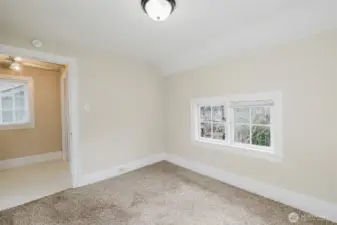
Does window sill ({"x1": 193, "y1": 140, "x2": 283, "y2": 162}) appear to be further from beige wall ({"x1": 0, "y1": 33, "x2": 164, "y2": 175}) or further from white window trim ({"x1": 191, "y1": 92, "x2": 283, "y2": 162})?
beige wall ({"x1": 0, "y1": 33, "x2": 164, "y2": 175})

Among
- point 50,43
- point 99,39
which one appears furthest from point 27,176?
point 99,39

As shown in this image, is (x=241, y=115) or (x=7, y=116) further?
(x=7, y=116)

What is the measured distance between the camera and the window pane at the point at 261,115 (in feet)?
8.00

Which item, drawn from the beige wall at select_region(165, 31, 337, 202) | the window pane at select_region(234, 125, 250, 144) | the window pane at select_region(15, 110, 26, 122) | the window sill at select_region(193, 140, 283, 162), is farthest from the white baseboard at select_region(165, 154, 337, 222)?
the window pane at select_region(15, 110, 26, 122)

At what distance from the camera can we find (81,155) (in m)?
2.84

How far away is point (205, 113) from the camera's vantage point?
130 inches

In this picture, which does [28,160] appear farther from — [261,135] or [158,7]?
[261,135]

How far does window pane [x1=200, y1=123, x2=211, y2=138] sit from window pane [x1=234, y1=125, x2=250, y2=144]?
0.52 m

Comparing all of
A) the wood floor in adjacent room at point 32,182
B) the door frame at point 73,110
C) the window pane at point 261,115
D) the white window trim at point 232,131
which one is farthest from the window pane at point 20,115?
the window pane at point 261,115

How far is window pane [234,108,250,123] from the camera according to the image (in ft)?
8.75

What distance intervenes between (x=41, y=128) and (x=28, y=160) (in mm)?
737

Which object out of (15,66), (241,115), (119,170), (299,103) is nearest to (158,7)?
(299,103)

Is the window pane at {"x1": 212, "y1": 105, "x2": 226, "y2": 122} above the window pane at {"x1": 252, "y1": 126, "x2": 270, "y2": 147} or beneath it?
above

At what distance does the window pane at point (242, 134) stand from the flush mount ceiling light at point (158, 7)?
192 centimetres
